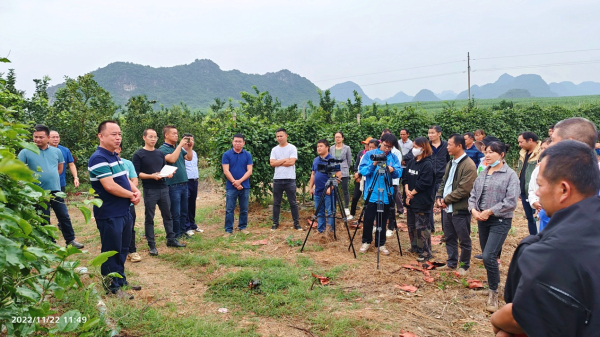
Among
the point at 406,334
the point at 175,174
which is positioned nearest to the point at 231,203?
the point at 175,174

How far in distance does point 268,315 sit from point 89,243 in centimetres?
454

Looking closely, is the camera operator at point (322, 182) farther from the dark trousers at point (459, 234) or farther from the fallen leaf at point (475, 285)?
the fallen leaf at point (475, 285)

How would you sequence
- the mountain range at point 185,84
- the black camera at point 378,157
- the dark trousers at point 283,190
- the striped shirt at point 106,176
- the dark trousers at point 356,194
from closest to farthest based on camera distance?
the striped shirt at point 106,176
the black camera at point 378,157
the dark trousers at point 283,190
the dark trousers at point 356,194
the mountain range at point 185,84

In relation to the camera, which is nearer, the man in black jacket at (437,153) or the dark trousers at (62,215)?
the dark trousers at (62,215)

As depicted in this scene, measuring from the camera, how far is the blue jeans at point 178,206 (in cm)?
651

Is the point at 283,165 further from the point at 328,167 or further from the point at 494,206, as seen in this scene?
the point at 494,206

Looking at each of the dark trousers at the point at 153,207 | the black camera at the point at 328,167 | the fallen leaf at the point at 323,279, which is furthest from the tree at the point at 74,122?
the fallen leaf at the point at 323,279

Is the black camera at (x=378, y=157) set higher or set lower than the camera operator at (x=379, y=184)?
higher

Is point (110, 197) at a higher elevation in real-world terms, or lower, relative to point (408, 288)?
higher

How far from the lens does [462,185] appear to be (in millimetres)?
4957

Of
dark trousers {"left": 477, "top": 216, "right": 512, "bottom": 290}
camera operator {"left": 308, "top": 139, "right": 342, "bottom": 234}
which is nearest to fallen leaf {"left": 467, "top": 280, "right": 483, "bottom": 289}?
dark trousers {"left": 477, "top": 216, "right": 512, "bottom": 290}

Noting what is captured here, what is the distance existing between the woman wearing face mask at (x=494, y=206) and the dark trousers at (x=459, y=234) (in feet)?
1.32

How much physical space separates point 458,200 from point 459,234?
472 mm

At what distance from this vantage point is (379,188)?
227 inches
